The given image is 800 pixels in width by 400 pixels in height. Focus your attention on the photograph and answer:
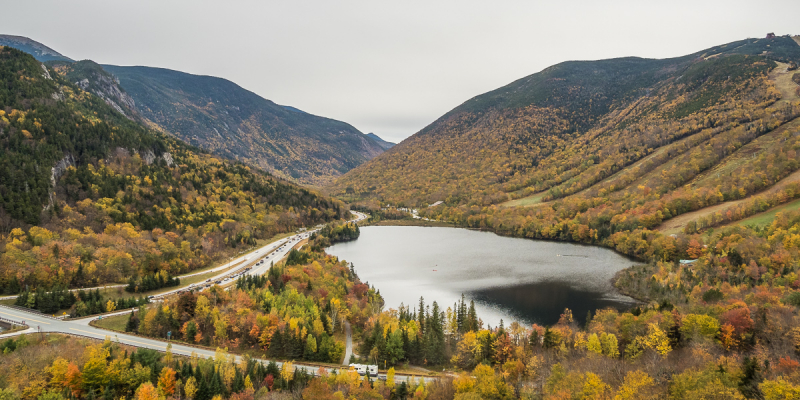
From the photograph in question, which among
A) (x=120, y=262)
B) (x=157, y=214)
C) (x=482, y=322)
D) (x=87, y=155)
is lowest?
(x=482, y=322)

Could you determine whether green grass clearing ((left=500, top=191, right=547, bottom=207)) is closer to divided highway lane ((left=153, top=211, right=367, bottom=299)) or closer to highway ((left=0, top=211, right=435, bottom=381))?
divided highway lane ((left=153, top=211, right=367, bottom=299))

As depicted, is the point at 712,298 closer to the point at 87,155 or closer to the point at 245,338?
the point at 245,338

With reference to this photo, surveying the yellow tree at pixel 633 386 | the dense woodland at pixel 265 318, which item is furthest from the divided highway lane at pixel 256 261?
the yellow tree at pixel 633 386

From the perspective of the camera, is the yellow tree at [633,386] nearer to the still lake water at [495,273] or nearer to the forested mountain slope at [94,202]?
the still lake water at [495,273]

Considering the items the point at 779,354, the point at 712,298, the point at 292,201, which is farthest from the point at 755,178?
the point at 292,201

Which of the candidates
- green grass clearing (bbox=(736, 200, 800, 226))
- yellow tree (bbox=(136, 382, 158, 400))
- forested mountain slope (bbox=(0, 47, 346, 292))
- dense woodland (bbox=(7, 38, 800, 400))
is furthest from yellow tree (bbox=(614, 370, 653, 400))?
green grass clearing (bbox=(736, 200, 800, 226))

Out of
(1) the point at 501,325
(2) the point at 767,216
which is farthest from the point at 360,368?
(2) the point at 767,216

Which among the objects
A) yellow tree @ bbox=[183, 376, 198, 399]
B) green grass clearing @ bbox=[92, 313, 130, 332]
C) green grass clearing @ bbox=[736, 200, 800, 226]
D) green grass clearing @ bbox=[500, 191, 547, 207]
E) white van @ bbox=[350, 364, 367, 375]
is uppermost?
green grass clearing @ bbox=[500, 191, 547, 207]
